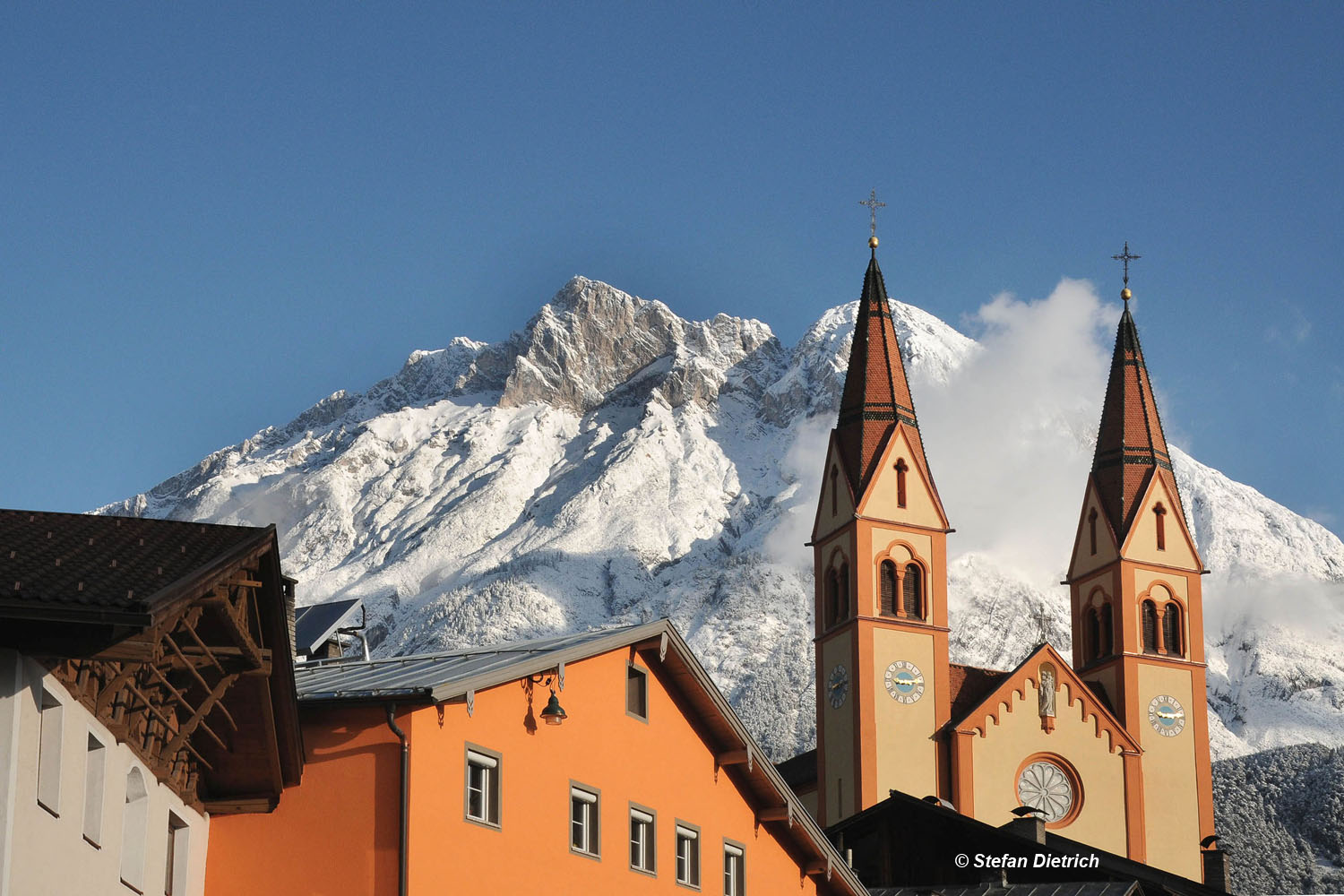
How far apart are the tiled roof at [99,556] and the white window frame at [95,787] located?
5.93 ft

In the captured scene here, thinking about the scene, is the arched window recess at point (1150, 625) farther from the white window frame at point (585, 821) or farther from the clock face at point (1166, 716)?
the white window frame at point (585, 821)

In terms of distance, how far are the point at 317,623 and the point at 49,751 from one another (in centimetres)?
1705

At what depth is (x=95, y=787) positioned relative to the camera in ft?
58.1

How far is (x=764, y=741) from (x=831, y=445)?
354ft

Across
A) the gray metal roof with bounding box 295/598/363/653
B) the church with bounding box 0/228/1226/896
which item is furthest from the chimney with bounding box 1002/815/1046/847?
the gray metal roof with bounding box 295/598/363/653

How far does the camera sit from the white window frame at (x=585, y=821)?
26.6 metres

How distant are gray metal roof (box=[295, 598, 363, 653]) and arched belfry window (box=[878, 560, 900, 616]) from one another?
2684 centimetres

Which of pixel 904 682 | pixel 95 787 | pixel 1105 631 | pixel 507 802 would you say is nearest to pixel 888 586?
pixel 904 682

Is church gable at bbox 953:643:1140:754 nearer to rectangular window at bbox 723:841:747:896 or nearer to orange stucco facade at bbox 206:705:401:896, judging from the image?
rectangular window at bbox 723:841:747:896

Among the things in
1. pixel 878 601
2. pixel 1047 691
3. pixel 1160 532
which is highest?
pixel 1160 532

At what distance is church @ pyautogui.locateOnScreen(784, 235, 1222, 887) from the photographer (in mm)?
57969

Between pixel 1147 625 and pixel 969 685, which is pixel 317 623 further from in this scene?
pixel 1147 625

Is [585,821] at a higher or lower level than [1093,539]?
lower

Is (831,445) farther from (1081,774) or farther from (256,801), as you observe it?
(256,801)
